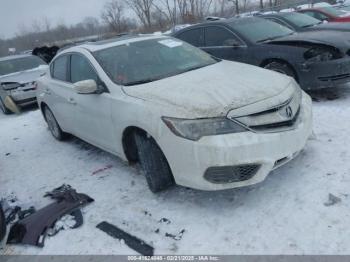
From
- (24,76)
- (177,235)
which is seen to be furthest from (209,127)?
(24,76)

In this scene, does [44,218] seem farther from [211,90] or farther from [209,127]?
[211,90]

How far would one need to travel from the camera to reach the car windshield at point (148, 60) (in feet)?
12.7

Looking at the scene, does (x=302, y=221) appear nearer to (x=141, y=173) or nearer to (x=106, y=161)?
(x=141, y=173)

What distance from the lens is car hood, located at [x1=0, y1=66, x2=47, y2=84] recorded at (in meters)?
9.11

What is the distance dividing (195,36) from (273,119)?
15.6 feet

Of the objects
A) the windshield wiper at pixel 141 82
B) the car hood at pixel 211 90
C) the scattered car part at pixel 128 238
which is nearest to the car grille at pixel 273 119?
the car hood at pixel 211 90

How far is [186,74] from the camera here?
12.7ft

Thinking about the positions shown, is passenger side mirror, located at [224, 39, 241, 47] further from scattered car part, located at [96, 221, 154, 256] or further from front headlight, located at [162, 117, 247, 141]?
scattered car part, located at [96, 221, 154, 256]

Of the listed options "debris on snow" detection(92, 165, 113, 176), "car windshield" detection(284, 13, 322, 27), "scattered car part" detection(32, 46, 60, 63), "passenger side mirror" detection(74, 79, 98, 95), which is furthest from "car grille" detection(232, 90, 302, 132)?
"scattered car part" detection(32, 46, 60, 63)

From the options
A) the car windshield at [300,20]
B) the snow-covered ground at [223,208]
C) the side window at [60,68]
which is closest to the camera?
the snow-covered ground at [223,208]

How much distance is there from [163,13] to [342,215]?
41537 mm

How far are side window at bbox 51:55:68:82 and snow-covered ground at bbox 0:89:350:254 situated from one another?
4.47 feet

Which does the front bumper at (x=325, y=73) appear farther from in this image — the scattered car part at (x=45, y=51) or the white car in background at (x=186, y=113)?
the scattered car part at (x=45, y=51)

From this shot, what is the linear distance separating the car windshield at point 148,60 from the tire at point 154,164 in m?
0.73
